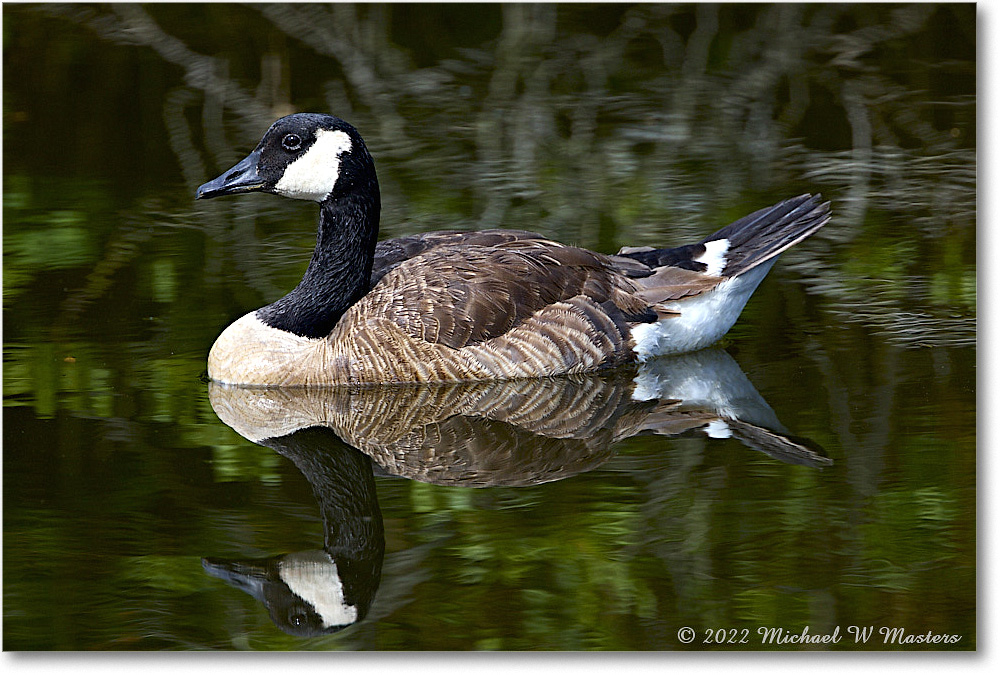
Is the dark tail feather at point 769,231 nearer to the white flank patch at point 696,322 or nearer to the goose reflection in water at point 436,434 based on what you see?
the white flank patch at point 696,322

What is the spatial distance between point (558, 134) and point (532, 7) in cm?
138

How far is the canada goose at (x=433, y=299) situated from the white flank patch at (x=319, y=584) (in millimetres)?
2260

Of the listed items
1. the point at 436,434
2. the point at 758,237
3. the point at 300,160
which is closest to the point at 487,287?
the point at 436,434

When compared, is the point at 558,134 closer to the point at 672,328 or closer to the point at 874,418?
the point at 672,328

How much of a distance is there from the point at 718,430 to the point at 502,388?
148cm

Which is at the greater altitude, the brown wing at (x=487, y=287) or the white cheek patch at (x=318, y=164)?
the white cheek patch at (x=318, y=164)

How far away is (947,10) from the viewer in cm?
945

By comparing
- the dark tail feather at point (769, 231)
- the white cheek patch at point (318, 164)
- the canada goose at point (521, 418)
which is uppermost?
the white cheek patch at point (318, 164)

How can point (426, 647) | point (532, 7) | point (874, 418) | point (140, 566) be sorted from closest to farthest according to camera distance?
point (426, 647)
point (140, 566)
point (874, 418)
point (532, 7)

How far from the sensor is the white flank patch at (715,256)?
9.36 m

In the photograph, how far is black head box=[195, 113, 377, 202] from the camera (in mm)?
8711

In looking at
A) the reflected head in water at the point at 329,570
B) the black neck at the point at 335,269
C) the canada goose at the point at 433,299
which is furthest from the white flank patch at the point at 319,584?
the black neck at the point at 335,269

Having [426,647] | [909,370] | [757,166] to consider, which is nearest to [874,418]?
→ [909,370]

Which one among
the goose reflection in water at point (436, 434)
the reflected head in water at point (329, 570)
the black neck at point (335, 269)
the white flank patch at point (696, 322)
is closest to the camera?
the reflected head in water at point (329, 570)
